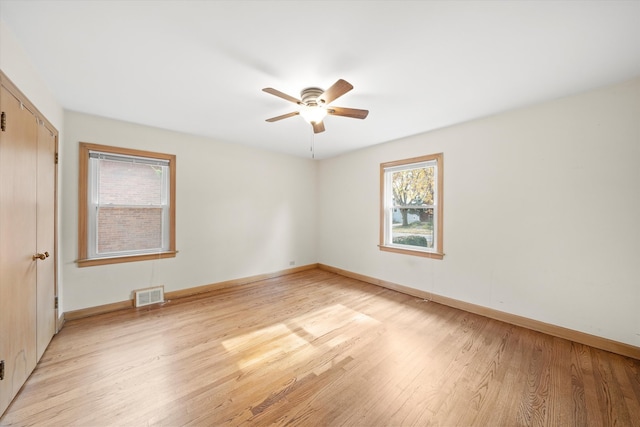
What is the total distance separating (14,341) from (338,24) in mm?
3058

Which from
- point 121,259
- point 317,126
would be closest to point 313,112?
point 317,126

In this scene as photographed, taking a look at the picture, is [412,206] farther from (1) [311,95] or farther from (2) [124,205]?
(2) [124,205]

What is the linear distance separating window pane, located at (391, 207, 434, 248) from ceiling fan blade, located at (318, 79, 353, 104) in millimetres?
2410

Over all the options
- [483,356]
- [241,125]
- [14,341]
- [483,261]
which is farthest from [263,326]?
[483,261]

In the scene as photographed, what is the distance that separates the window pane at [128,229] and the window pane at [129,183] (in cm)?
13

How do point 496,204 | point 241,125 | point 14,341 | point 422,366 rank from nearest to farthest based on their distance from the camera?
point 14,341 → point 422,366 → point 496,204 → point 241,125

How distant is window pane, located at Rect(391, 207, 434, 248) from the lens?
3.67m

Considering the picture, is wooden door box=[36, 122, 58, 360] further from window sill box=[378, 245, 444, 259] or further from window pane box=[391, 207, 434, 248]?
window pane box=[391, 207, 434, 248]

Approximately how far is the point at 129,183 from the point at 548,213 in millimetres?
5165

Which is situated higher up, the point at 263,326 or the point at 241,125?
the point at 241,125

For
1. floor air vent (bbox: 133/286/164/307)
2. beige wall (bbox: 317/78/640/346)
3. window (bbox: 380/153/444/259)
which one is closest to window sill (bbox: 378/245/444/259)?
window (bbox: 380/153/444/259)

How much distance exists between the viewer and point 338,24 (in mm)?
1543

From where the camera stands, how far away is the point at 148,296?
10.8 feet

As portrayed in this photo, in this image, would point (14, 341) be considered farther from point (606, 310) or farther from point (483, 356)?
point (606, 310)
